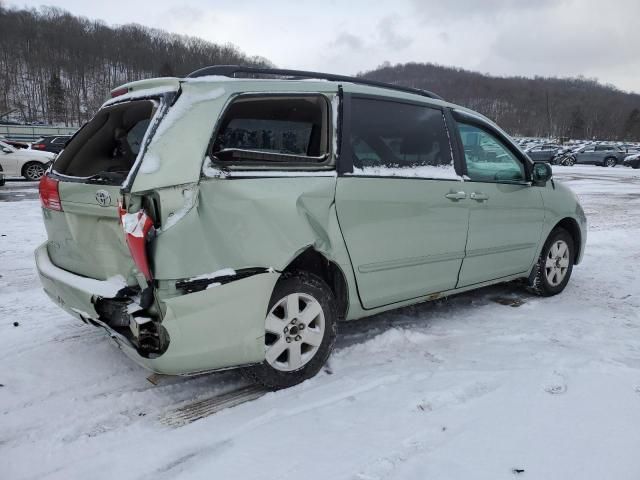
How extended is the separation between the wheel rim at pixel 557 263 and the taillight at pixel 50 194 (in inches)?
163

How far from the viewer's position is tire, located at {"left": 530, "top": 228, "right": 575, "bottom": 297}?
468cm

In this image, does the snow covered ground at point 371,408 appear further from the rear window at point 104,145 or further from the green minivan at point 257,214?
the rear window at point 104,145

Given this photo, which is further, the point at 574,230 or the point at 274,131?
the point at 574,230

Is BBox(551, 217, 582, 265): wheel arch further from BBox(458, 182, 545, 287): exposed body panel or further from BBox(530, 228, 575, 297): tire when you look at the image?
BBox(458, 182, 545, 287): exposed body panel

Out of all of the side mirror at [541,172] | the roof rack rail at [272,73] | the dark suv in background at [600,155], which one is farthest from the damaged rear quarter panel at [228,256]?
the dark suv in background at [600,155]

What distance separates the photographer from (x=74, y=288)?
2771 mm

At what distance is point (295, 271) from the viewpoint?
9.39ft

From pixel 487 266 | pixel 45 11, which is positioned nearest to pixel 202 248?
pixel 487 266

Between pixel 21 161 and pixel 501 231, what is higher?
pixel 21 161

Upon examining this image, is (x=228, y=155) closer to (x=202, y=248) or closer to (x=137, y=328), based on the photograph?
(x=202, y=248)

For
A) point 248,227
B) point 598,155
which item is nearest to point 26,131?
point 598,155

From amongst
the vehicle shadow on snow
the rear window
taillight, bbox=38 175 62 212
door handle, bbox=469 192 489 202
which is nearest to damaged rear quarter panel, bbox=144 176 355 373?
the vehicle shadow on snow

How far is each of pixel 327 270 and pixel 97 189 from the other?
1.38 meters

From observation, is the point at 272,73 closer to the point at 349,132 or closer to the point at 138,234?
the point at 349,132
